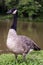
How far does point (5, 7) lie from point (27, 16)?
3.52m

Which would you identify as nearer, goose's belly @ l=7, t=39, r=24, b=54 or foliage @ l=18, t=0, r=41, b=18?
goose's belly @ l=7, t=39, r=24, b=54

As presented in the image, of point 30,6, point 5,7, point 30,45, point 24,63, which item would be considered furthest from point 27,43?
point 5,7

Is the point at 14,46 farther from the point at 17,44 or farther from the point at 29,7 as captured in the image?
the point at 29,7

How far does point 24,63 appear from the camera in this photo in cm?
663

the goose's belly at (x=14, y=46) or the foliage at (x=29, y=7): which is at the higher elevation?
the goose's belly at (x=14, y=46)

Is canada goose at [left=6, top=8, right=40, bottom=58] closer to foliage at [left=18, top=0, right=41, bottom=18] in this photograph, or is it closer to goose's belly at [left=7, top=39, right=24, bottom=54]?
goose's belly at [left=7, top=39, right=24, bottom=54]

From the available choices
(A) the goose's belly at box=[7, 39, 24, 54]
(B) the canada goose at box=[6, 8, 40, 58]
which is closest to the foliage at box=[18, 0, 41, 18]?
(B) the canada goose at box=[6, 8, 40, 58]

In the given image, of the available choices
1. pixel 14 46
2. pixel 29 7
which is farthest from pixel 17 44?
pixel 29 7

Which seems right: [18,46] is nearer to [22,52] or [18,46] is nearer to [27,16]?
[22,52]

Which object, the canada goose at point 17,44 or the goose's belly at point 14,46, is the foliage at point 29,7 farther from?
the goose's belly at point 14,46

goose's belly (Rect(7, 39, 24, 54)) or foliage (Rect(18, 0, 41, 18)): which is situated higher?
goose's belly (Rect(7, 39, 24, 54))

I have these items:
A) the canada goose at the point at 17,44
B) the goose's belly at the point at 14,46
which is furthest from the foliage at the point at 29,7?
the goose's belly at the point at 14,46

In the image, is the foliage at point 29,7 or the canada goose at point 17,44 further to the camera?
the foliage at point 29,7

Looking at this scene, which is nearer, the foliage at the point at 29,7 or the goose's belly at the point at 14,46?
the goose's belly at the point at 14,46
